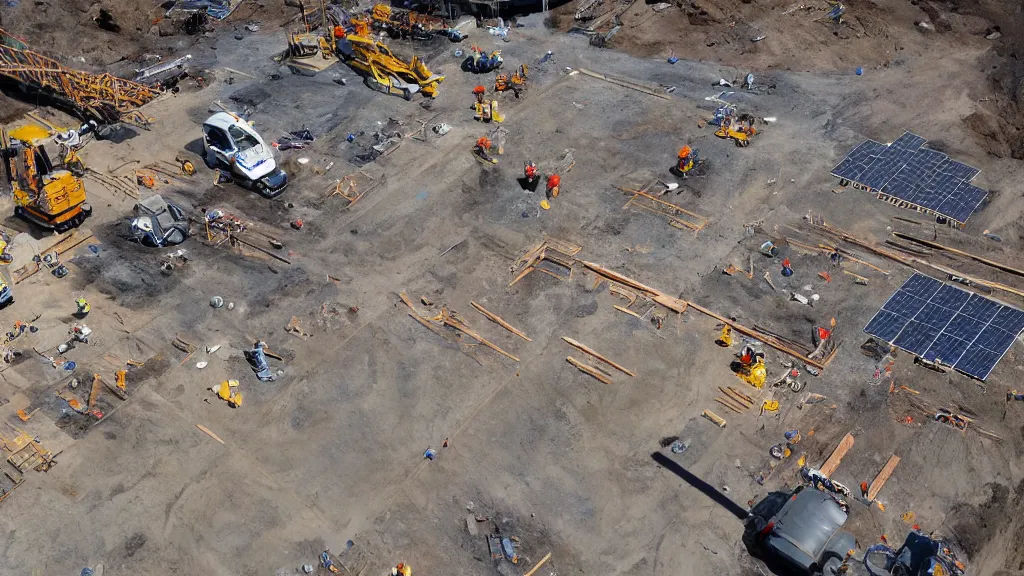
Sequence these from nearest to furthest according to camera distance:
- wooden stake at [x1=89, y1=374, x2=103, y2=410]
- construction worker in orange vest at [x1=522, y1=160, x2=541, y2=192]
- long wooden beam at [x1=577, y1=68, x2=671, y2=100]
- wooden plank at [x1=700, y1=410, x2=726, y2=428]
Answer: wooden plank at [x1=700, y1=410, x2=726, y2=428]
wooden stake at [x1=89, y1=374, x2=103, y2=410]
construction worker in orange vest at [x1=522, y1=160, x2=541, y2=192]
long wooden beam at [x1=577, y1=68, x2=671, y2=100]

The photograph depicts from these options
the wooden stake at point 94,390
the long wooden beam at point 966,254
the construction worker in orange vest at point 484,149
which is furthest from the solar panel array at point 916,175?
the wooden stake at point 94,390

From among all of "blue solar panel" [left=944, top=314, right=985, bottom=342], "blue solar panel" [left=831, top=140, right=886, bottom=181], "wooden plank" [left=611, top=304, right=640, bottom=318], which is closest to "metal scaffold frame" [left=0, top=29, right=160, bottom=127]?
"wooden plank" [left=611, top=304, right=640, bottom=318]

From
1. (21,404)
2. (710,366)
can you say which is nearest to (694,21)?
(710,366)

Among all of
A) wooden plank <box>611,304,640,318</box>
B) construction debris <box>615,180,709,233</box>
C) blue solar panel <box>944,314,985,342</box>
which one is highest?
wooden plank <box>611,304,640,318</box>

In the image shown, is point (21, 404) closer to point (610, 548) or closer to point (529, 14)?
point (610, 548)

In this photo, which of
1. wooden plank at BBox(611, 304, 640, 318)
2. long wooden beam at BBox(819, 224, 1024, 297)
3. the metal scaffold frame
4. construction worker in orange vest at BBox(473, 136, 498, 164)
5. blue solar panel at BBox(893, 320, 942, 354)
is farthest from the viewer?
the metal scaffold frame

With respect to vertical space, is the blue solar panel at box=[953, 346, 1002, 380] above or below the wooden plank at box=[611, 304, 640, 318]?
below

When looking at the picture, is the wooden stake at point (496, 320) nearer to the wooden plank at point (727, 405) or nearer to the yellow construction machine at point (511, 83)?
the wooden plank at point (727, 405)

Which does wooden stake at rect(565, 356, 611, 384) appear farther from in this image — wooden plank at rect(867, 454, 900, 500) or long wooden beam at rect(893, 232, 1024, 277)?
long wooden beam at rect(893, 232, 1024, 277)
